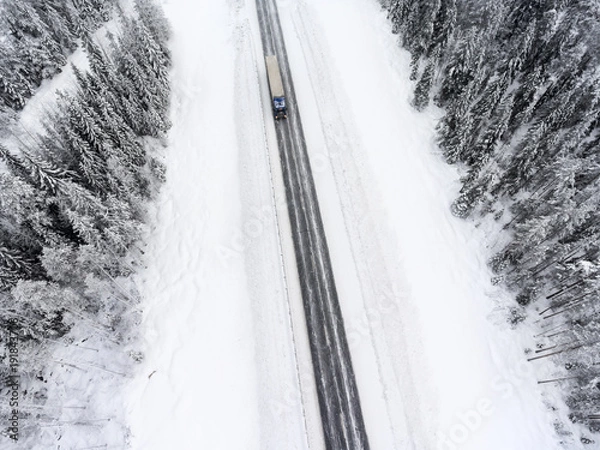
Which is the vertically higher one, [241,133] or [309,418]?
[241,133]

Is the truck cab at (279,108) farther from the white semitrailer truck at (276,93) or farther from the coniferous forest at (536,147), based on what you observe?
the coniferous forest at (536,147)

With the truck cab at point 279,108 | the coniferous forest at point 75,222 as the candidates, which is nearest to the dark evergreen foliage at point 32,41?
the coniferous forest at point 75,222

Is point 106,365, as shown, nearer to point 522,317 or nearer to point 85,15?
point 522,317

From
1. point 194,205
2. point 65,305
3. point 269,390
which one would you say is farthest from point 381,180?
point 65,305

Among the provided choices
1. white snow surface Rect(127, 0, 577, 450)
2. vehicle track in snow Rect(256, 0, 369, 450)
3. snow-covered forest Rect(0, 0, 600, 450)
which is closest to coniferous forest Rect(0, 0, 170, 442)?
snow-covered forest Rect(0, 0, 600, 450)

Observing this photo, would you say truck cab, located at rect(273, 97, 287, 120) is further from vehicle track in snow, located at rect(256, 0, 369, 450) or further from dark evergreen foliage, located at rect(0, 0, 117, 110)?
dark evergreen foliage, located at rect(0, 0, 117, 110)
